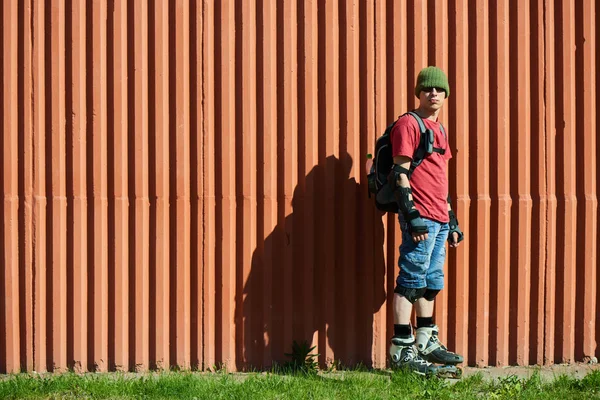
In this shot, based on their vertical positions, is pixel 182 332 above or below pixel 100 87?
below

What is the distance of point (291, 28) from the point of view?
6078mm

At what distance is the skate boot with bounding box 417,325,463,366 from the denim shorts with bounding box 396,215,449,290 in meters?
0.32

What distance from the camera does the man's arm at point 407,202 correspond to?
18.1ft

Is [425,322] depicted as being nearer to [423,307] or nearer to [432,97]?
[423,307]

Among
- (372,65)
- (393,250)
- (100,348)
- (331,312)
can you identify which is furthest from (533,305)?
(100,348)

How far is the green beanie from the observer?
5.66m

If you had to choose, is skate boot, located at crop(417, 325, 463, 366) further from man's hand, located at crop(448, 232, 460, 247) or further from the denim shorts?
man's hand, located at crop(448, 232, 460, 247)

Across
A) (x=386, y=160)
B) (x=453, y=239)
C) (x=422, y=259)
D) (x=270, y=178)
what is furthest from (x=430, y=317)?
(x=270, y=178)

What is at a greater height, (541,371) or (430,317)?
(430,317)

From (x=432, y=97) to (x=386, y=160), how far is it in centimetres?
52

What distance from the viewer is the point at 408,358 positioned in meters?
5.69

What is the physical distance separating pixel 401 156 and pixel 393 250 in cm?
86

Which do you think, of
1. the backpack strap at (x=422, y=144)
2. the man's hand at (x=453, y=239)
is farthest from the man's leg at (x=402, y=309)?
the backpack strap at (x=422, y=144)

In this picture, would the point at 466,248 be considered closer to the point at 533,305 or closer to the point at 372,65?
the point at 533,305
